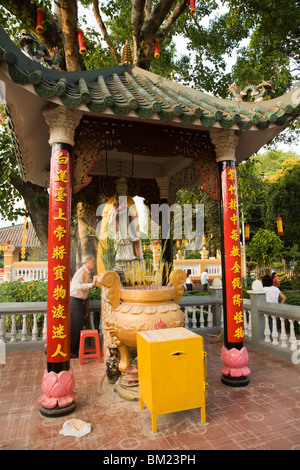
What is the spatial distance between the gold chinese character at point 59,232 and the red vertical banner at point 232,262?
85.5 inches

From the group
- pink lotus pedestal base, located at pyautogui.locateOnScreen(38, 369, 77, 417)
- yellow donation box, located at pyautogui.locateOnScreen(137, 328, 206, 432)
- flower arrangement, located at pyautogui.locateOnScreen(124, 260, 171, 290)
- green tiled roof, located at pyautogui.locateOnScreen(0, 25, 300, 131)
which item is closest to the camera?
yellow donation box, located at pyautogui.locateOnScreen(137, 328, 206, 432)

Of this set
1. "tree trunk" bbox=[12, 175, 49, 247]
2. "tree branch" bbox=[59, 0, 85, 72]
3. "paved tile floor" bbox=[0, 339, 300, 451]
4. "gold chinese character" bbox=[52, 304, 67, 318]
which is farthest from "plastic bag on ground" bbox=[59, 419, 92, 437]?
"tree branch" bbox=[59, 0, 85, 72]

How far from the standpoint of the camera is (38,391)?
12.4 ft

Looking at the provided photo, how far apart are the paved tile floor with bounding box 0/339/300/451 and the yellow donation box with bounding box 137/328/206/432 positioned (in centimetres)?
22

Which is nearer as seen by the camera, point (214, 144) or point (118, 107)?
point (118, 107)

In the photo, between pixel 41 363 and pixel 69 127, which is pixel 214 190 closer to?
pixel 69 127

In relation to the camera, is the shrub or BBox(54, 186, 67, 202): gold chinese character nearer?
BBox(54, 186, 67, 202): gold chinese character

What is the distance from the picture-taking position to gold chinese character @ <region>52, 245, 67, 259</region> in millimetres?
3391

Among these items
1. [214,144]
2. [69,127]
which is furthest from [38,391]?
[214,144]

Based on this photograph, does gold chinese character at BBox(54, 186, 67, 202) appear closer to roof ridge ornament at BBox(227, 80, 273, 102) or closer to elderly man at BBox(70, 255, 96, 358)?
elderly man at BBox(70, 255, 96, 358)

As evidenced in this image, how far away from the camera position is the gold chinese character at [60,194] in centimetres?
345

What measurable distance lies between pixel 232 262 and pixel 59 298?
2293 millimetres

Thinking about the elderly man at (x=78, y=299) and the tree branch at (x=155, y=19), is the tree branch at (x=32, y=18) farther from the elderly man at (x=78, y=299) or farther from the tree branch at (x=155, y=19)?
the elderly man at (x=78, y=299)
